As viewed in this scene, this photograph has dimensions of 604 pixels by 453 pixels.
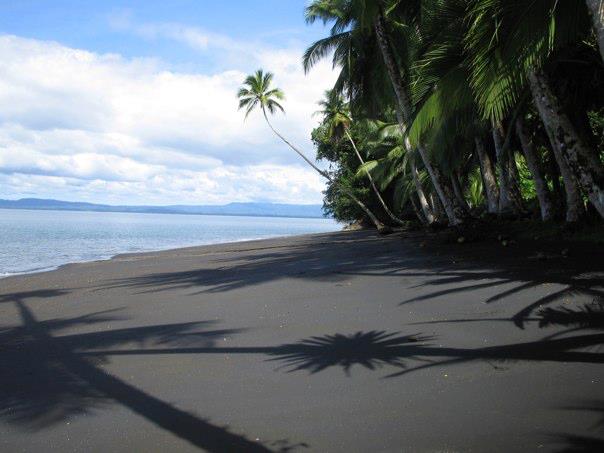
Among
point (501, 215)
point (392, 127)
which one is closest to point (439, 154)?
point (501, 215)

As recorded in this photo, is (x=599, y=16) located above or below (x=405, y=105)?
below

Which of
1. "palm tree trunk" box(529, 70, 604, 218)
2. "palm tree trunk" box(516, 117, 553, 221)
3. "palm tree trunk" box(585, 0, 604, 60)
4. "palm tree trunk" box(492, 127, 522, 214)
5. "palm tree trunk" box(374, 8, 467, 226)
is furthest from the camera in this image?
"palm tree trunk" box(492, 127, 522, 214)

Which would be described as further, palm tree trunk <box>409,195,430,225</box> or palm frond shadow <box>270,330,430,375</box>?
palm tree trunk <box>409,195,430,225</box>

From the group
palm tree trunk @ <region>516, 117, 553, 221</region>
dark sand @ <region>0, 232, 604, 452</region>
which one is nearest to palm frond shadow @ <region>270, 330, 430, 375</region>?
dark sand @ <region>0, 232, 604, 452</region>

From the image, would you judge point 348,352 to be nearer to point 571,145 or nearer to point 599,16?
point 599,16

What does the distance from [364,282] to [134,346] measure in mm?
4217

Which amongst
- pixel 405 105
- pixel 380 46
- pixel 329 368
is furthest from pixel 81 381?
pixel 380 46

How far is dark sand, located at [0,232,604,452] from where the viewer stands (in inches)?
132

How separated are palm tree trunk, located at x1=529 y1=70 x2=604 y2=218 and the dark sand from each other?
1.08m

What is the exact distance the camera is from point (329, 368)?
14.9 ft

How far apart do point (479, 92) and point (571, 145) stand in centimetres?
359

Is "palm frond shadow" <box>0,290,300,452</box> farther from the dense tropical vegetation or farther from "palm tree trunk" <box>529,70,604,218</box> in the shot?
"palm tree trunk" <box>529,70,604,218</box>

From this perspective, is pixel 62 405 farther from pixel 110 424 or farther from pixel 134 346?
pixel 134 346

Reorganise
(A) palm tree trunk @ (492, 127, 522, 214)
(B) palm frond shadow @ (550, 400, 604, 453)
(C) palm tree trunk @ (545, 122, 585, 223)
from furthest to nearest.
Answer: (A) palm tree trunk @ (492, 127, 522, 214), (C) palm tree trunk @ (545, 122, 585, 223), (B) palm frond shadow @ (550, 400, 604, 453)
